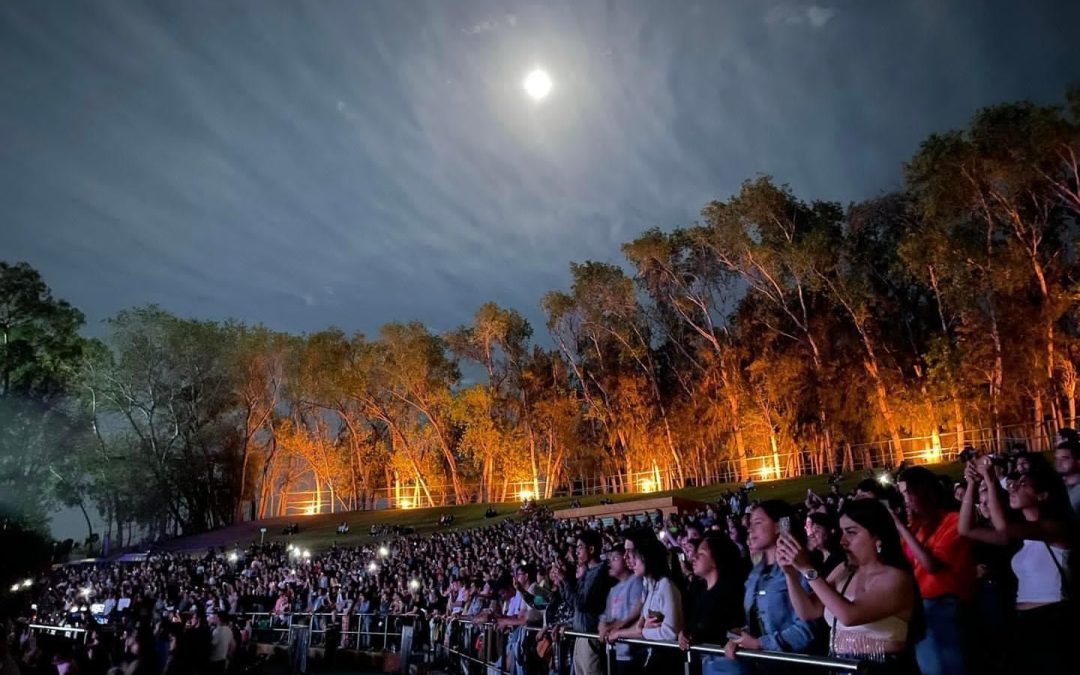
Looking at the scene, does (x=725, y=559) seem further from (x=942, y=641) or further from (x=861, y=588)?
(x=861, y=588)

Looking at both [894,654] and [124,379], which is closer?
[894,654]

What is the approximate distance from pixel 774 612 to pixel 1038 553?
1425 mm

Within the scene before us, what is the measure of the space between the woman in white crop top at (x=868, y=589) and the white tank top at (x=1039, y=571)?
1179 mm

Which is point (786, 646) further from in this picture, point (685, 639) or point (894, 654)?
point (894, 654)

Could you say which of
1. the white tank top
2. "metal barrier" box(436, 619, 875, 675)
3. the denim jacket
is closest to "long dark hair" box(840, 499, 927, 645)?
"metal barrier" box(436, 619, 875, 675)

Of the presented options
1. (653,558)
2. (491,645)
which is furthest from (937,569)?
(491,645)

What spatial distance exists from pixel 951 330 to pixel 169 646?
41.4 metres

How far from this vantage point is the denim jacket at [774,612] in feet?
Answer: 11.4

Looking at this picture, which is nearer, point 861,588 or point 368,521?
point 861,588

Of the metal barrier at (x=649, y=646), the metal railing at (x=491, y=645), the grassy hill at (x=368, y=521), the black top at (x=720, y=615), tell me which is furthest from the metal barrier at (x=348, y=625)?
the grassy hill at (x=368, y=521)

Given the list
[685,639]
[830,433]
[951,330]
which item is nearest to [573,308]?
[830,433]

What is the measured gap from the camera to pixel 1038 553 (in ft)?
12.1

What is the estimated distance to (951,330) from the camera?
39250 mm

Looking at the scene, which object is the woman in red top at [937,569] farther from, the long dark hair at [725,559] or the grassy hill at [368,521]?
the grassy hill at [368,521]
